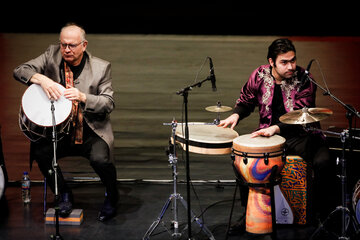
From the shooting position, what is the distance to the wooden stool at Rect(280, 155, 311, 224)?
164 inches

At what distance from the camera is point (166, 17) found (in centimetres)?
1217

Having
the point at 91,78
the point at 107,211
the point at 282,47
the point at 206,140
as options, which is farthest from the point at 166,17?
the point at 206,140

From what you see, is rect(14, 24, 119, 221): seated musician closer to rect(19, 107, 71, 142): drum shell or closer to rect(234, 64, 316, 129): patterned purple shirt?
rect(19, 107, 71, 142): drum shell

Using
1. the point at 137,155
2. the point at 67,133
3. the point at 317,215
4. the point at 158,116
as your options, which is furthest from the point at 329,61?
the point at 67,133

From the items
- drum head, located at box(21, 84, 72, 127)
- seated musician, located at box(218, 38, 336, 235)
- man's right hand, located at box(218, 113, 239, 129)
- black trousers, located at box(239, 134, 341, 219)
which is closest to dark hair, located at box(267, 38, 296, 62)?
Answer: seated musician, located at box(218, 38, 336, 235)

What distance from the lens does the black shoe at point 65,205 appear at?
166 inches

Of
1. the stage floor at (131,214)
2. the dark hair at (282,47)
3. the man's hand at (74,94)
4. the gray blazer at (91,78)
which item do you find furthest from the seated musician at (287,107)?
the man's hand at (74,94)

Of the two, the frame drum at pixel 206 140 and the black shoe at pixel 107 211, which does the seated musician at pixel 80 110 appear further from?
the frame drum at pixel 206 140

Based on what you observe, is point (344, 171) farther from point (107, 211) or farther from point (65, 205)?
point (65, 205)

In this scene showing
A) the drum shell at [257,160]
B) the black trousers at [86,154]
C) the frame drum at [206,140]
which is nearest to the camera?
the drum shell at [257,160]

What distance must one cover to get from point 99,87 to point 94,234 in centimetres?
115

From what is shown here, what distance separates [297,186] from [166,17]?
27.9 ft

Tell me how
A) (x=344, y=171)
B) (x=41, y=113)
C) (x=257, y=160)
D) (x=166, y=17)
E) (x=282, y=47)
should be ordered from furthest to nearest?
(x=166, y=17)
(x=282, y=47)
(x=41, y=113)
(x=257, y=160)
(x=344, y=171)

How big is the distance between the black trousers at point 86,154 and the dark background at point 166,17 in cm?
784
